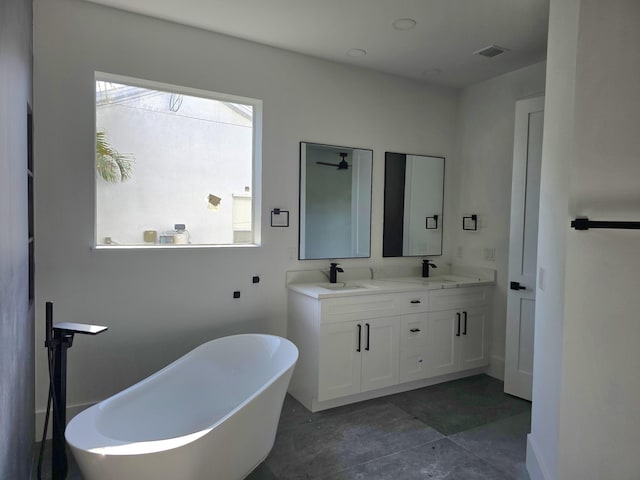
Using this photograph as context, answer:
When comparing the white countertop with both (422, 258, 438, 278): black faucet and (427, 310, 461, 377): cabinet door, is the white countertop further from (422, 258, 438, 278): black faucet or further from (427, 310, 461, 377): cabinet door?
(427, 310, 461, 377): cabinet door

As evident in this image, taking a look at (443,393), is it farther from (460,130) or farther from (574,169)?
(460,130)

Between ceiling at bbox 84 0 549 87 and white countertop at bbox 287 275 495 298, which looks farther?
white countertop at bbox 287 275 495 298

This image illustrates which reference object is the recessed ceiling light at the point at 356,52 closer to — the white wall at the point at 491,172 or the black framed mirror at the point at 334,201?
the black framed mirror at the point at 334,201

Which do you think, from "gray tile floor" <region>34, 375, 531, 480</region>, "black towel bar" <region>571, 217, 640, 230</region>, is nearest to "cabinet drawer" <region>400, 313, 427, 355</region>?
"gray tile floor" <region>34, 375, 531, 480</region>

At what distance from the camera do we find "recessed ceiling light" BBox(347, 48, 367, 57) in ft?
10.8

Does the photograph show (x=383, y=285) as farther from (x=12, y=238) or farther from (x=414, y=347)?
(x=12, y=238)

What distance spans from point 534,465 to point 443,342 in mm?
1435

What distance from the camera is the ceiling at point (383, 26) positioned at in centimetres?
258

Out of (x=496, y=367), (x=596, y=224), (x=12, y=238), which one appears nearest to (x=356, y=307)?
(x=496, y=367)

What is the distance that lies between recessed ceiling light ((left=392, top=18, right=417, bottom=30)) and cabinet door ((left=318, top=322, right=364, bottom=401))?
217 centimetres

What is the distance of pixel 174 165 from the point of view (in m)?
3.08

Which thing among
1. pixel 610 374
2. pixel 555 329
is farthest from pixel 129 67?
pixel 610 374

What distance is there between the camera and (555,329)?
6.29 ft

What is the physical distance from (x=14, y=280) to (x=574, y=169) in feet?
7.73
